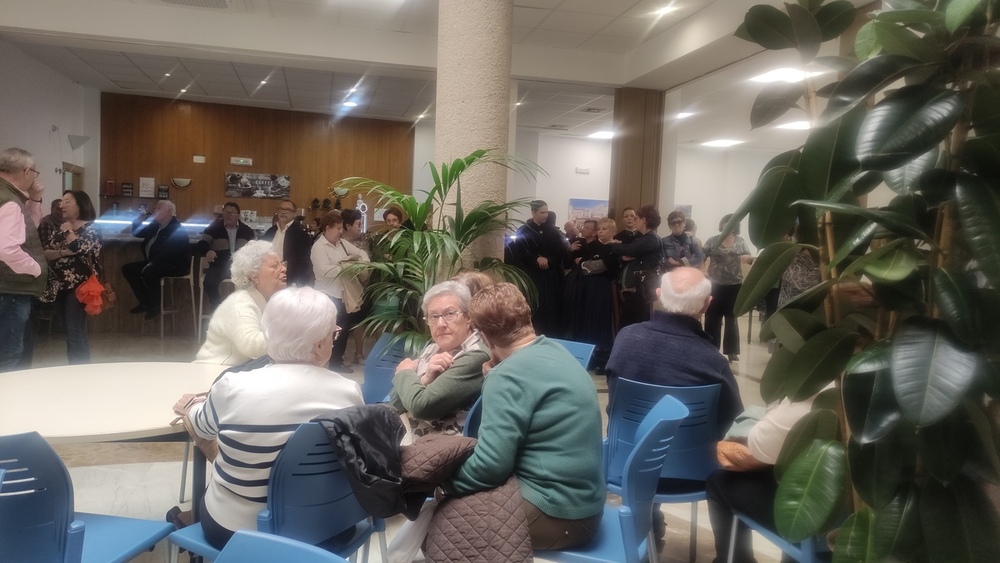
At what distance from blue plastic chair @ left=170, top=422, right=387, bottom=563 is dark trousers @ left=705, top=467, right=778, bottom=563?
1.22 meters

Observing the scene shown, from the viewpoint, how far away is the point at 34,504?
5.36 feet

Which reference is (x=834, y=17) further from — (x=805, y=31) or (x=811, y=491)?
(x=811, y=491)

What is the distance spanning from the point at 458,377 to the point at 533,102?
7844 millimetres

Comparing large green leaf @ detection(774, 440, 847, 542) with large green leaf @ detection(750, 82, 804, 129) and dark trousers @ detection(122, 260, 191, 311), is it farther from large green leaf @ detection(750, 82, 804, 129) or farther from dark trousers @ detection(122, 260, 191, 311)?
dark trousers @ detection(122, 260, 191, 311)

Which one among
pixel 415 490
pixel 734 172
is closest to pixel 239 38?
pixel 415 490

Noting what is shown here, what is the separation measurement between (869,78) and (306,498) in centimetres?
162

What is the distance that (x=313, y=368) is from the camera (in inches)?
77.4

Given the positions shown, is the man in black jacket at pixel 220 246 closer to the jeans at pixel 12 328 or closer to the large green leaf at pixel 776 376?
the jeans at pixel 12 328

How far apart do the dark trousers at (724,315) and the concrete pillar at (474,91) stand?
3685 millimetres

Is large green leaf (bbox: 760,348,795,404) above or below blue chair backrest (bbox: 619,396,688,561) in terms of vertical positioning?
above

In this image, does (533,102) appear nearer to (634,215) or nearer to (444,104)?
(634,215)

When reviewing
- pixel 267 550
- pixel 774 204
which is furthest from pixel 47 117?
pixel 774 204

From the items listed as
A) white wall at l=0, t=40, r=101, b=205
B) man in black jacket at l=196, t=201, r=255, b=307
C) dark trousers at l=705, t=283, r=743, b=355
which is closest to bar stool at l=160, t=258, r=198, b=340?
man in black jacket at l=196, t=201, r=255, b=307

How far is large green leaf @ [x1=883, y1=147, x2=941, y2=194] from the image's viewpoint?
113 centimetres
